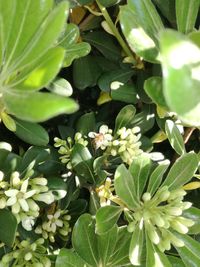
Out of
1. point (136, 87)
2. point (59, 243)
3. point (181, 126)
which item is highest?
point (136, 87)

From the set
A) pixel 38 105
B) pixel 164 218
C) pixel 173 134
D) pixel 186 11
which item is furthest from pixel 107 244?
pixel 38 105

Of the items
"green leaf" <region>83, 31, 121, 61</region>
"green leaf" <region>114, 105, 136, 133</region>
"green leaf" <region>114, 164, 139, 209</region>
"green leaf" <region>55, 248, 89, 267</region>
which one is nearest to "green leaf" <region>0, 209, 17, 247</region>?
"green leaf" <region>55, 248, 89, 267</region>

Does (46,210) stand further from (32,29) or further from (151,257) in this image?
(32,29)

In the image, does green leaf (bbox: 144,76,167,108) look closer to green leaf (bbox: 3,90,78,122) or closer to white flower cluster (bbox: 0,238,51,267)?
green leaf (bbox: 3,90,78,122)

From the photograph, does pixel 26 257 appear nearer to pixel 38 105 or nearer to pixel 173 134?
pixel 173 134

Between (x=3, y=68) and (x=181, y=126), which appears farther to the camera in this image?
(x=181, y=126)

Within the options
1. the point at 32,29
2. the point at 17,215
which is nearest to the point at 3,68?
the point at 32,29

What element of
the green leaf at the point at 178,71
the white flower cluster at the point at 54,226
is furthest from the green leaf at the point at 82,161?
the green leaf at the point at 178,71
